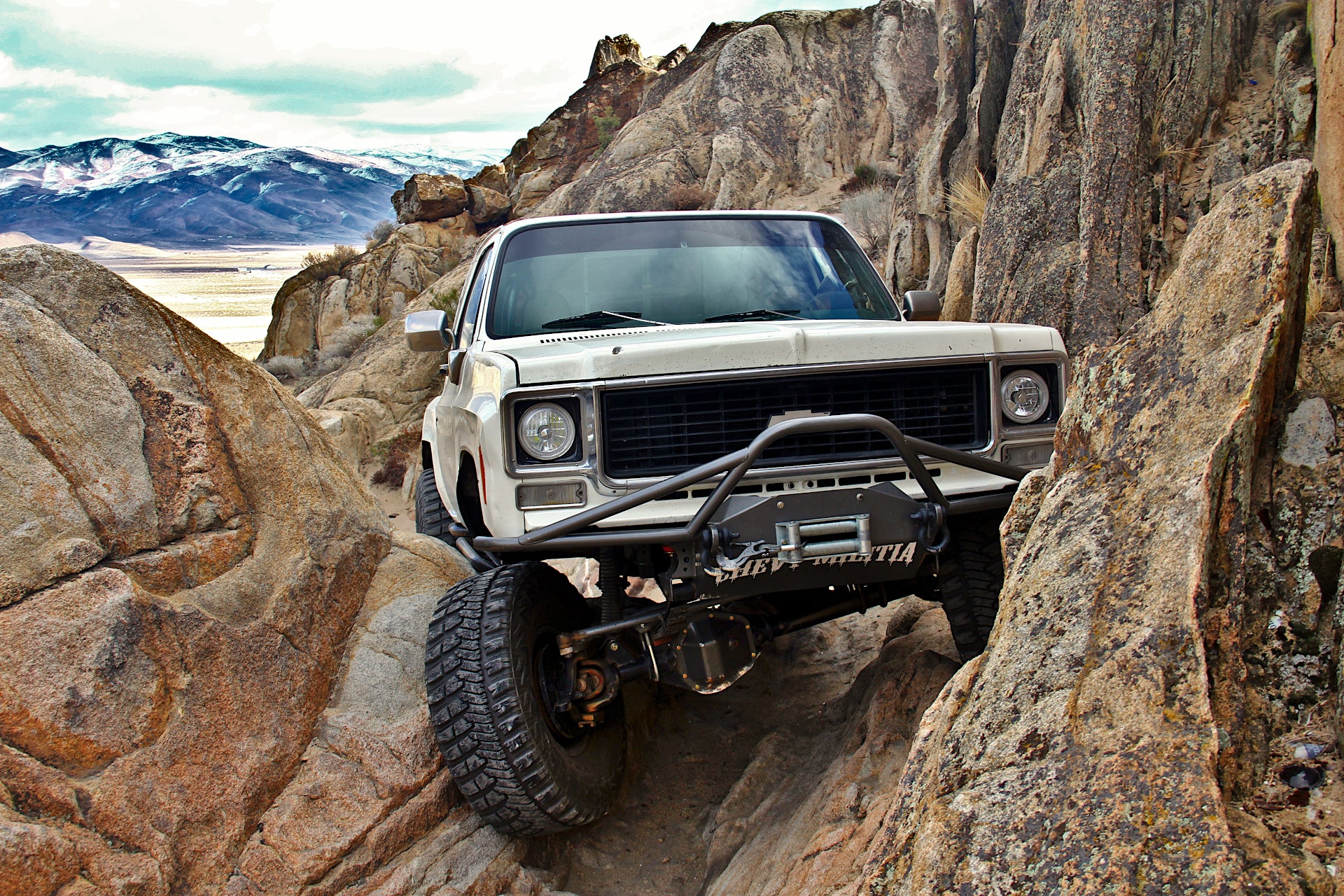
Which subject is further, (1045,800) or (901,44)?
(901,44)

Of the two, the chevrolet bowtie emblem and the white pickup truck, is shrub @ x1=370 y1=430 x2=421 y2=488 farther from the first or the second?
the chevrolet bowtie emblem

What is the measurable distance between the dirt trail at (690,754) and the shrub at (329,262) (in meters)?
23.4

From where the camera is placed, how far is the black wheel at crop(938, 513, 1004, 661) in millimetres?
3527

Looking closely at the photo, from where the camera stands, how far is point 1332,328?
2227 mm

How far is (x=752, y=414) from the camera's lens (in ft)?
10.8

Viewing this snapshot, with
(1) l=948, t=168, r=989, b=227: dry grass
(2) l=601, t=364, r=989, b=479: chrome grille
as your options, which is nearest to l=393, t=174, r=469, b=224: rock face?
(1) l=948, t=168, r=989, b=227: dry grass

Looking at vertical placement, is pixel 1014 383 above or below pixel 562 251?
below

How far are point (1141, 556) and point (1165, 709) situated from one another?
36cm

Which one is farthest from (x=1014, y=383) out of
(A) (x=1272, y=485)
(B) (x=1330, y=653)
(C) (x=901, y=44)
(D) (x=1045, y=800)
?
(C) (x=901, y=44)

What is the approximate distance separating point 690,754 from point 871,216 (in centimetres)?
1413

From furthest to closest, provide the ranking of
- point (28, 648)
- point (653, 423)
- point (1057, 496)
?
point (653, 423) → point (28, 648) → point (1057, 496)

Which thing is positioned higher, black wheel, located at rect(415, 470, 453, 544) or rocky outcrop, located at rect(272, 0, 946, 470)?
rocky outcrop, located at rect(272, 0, 946, 470)

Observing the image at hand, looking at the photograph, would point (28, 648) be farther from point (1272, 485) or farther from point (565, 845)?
point (1272, 485)

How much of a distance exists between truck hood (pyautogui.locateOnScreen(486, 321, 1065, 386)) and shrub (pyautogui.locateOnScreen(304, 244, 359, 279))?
971 inches
